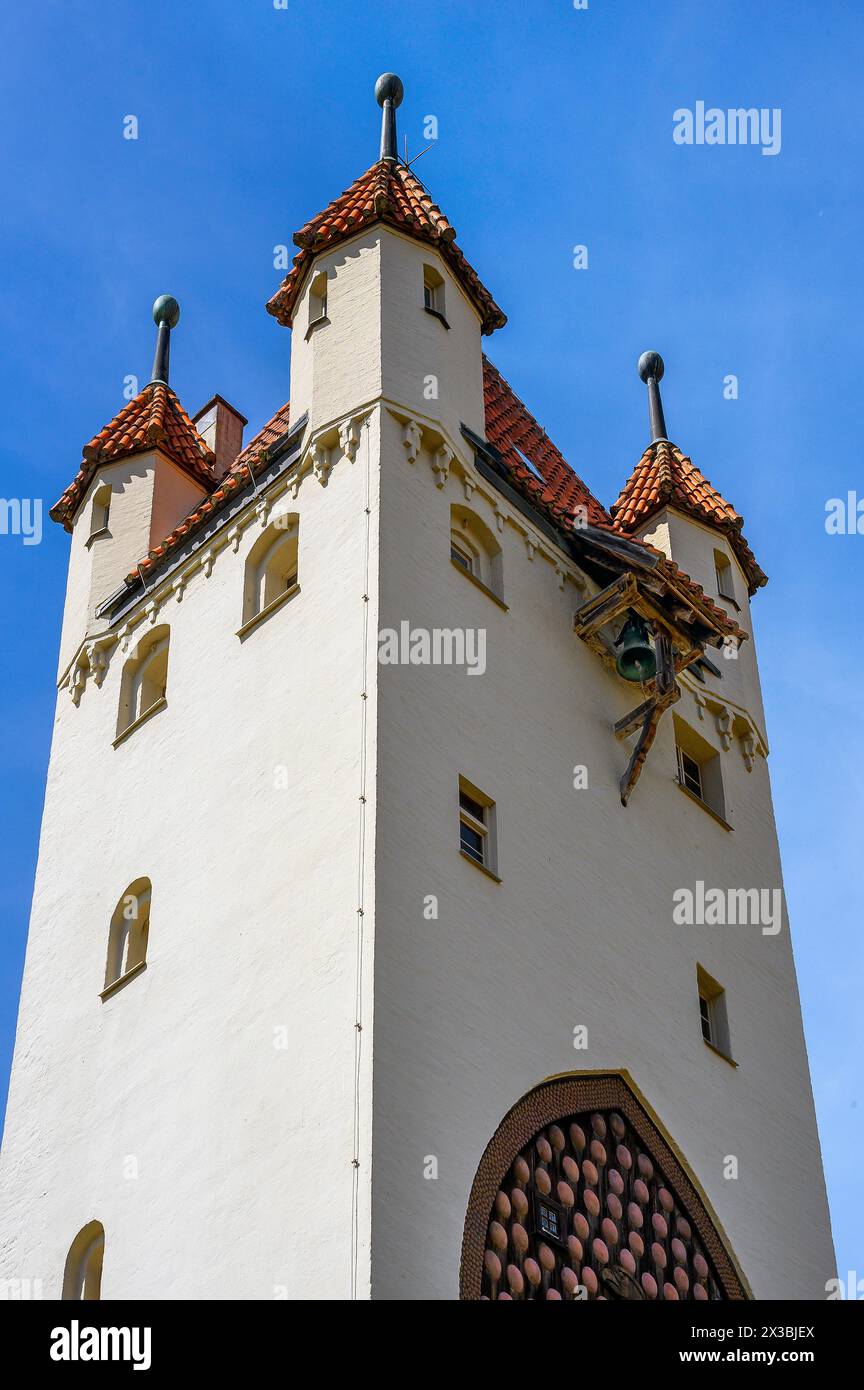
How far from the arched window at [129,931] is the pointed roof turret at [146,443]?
843 cm

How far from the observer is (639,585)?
29516mm

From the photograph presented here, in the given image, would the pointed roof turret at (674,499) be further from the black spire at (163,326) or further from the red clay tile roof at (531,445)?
the black spire at (163,326)

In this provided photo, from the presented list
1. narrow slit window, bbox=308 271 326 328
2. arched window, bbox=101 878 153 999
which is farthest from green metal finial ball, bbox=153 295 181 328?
arched window, bbox=101 878 153 999

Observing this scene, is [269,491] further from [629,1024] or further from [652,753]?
[629,1024]

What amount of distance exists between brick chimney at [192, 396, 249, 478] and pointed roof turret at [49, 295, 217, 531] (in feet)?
2.27

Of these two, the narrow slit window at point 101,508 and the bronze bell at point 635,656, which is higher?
the narrow slit window at point 101,508

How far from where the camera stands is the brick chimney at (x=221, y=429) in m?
35.5

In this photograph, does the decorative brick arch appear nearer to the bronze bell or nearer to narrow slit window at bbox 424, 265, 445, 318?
the bronze bell

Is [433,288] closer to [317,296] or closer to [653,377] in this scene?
[317,296]

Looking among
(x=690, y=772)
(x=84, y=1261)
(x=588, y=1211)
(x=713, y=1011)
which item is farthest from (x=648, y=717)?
(x=84, y=1261)

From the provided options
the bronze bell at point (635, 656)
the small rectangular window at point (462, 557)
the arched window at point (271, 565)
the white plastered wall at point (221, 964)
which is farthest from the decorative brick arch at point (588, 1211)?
the arched window at point (271, 565)

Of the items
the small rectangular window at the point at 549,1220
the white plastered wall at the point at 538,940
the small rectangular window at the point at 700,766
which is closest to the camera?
the white plastered wall at the point at 538,940
